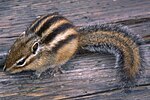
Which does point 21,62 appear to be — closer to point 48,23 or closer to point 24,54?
point 24,54

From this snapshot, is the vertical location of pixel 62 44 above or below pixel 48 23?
below

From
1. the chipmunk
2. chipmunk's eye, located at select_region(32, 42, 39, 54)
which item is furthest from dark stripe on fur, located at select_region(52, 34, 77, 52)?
chipmunk's eye, located at select_region(32, 42, 39, 54)

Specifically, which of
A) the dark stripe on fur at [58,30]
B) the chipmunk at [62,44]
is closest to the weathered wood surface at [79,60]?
the chipmunk at [62,44]

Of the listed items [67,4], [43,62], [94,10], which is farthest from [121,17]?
[43,62]

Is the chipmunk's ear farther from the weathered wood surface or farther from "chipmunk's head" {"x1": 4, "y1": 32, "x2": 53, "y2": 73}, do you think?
the weathered wood surface

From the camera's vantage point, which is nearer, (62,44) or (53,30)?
(53,30)

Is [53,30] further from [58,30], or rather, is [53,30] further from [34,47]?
[34,47]

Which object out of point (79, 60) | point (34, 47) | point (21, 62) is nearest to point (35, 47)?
point (34, 47)

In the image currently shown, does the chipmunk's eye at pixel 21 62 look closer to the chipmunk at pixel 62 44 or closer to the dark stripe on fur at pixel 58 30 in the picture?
the chipmunk at pixel 62 44
